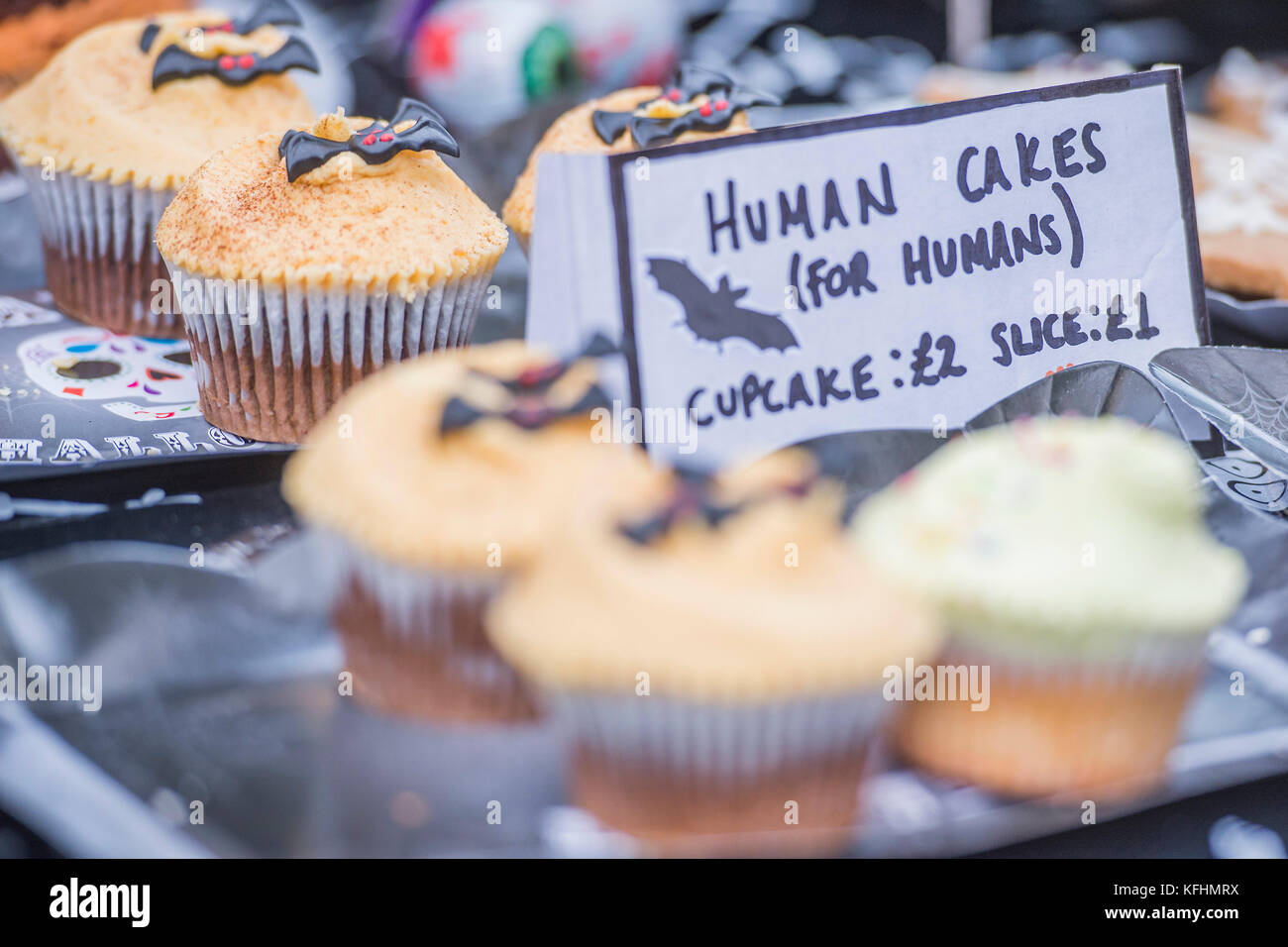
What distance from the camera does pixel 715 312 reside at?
1688mm

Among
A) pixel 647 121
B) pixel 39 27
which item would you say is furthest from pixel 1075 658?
pixel 39 27

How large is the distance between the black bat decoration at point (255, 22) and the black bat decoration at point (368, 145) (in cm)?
69

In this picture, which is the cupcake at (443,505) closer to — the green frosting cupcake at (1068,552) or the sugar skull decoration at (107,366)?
the green frosting cupcake at (1068,552)

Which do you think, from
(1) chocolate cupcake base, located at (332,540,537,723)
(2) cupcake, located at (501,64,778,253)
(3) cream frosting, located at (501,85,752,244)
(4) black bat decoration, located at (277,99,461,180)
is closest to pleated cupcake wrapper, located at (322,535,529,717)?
(1) chocolate cupcake base, located at (332,540,537,723)

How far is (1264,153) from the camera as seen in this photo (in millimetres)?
3387

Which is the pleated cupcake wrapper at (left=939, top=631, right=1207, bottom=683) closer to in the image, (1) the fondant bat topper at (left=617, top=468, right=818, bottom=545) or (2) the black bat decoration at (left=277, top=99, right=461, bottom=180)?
(1) the fondant bat topper at (left=617, top=468, right=818, bottom=545)

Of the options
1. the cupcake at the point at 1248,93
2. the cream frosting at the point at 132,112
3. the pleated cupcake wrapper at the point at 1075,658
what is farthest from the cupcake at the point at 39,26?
the cupcake at the point at 1248,93

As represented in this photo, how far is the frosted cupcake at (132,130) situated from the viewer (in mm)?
2457

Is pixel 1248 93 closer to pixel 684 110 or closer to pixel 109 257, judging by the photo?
pixel 684 110

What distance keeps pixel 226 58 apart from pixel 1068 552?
2.04 metres

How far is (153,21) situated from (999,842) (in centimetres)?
239

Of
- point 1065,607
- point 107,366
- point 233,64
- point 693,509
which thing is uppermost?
point 233,64
